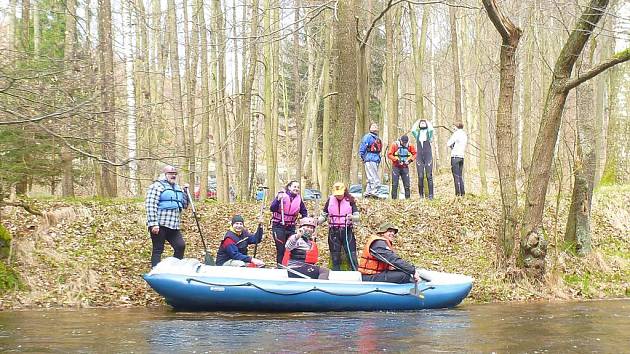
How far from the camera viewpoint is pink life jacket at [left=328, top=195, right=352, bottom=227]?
37.2 feet

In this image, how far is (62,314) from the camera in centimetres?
962

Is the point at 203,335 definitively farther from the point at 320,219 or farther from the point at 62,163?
the point at 62,163

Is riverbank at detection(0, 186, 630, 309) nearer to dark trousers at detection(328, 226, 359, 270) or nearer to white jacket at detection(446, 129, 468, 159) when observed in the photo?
white jacket at detection(446, 129, 468, 159)

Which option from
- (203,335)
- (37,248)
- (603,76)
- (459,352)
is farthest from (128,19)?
(459,352)

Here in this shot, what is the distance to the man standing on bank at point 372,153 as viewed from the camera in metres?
15.0

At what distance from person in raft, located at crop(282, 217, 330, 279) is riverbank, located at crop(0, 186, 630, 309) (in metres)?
1.91

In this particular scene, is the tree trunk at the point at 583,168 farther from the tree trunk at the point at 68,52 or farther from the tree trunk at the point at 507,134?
the tree trunk at the point at 68,52

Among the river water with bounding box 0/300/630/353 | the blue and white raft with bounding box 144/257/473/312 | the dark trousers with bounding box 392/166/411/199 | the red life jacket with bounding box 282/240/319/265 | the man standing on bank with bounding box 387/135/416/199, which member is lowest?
the river water with bounding box 0/300/630/353

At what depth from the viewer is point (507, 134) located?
11.6 meters

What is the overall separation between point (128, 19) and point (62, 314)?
50.6 feet

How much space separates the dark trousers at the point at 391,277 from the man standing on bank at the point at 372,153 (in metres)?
4.77

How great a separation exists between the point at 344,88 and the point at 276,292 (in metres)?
3.73

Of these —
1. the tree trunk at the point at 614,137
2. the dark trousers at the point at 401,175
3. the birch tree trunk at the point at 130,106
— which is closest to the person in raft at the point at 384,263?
the birch tree trunk at the point at 130,106

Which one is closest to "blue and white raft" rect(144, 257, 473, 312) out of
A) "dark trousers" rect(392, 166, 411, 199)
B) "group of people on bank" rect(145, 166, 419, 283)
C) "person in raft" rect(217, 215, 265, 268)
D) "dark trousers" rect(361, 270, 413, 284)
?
"dark trousers" rect(361, 270, 413, 284)
